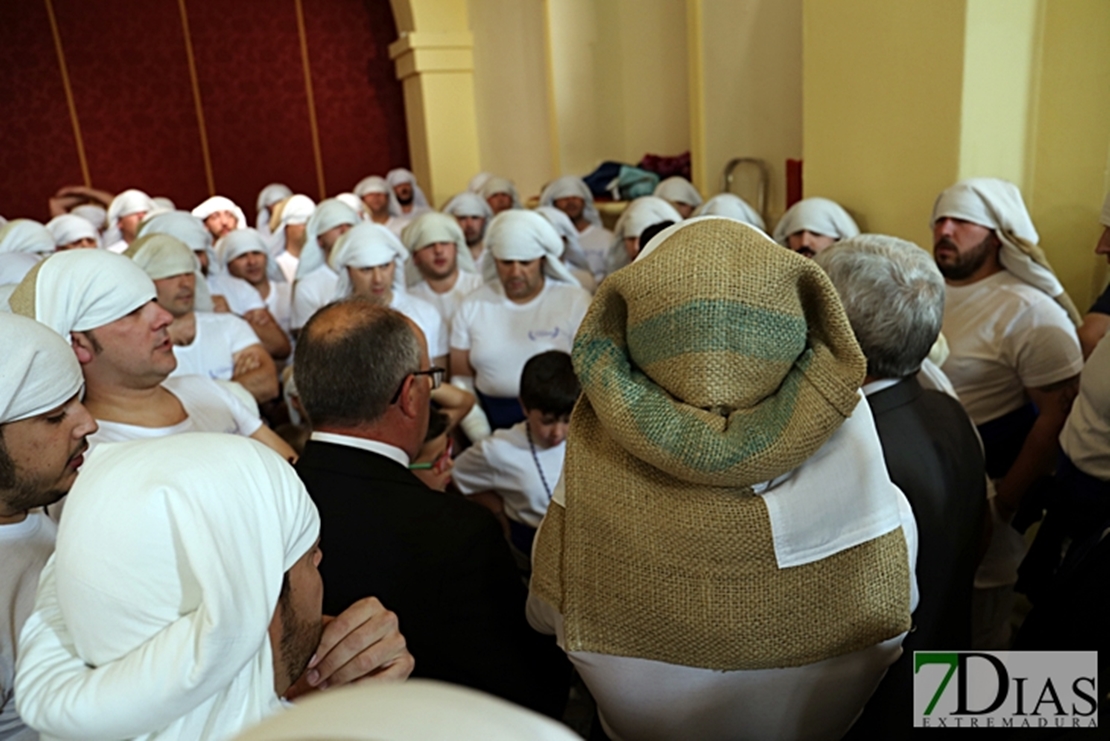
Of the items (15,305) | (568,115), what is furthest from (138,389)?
(568,115)

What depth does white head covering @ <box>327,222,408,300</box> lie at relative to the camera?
4.31 metres

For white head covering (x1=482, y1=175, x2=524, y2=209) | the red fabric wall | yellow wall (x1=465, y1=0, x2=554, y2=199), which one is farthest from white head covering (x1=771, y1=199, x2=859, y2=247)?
the red fabric wall

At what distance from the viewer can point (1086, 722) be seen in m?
1.18

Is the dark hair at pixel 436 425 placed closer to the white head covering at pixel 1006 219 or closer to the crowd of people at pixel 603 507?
the crowd of people at pixel 603 507

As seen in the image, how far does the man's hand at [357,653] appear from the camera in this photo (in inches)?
50.1

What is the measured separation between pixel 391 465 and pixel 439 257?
3094 millimetres

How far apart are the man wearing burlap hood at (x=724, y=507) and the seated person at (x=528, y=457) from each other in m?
1.33

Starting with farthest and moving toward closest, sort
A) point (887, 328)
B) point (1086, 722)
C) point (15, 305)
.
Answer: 1. point (15, 305)
2. point (887, 328)
3. point (1086, 722)

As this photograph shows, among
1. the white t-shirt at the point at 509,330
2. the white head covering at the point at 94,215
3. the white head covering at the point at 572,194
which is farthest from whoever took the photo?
the white head covering at the point at 94,215

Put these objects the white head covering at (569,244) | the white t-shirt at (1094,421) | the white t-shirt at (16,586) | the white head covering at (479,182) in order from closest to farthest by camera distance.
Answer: the white t-shirt at (16,586) → the white t-shirt at (1094,421) → the white head covering at (569,244) → the white head covering at (479,182)

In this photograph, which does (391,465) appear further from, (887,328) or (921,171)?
(921,171)

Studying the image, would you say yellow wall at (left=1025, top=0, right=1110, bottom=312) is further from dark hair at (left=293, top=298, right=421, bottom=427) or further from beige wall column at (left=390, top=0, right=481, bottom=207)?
beige wall column at (left=390, top=0, right=481, bottom=207)

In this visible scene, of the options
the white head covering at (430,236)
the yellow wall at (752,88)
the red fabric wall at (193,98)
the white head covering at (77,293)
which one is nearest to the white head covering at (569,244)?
the white head covering at (430,236)

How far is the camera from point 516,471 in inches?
112
